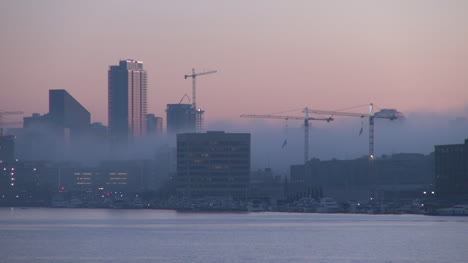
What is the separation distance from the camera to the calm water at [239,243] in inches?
3935

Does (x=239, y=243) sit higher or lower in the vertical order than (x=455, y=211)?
lower

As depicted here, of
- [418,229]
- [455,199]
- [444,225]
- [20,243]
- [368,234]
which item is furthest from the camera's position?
[455,199]

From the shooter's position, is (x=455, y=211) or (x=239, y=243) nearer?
(x=239, y=243)

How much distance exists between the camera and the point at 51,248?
367 feet

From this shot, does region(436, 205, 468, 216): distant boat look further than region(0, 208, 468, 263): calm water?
Yes

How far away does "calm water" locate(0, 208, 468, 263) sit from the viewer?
99.9m

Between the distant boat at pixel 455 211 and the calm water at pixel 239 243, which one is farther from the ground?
the distant boat at pixel 455 211

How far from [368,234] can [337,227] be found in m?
22.0

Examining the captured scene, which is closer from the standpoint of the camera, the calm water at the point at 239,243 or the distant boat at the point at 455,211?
the calm water at the point at 239,243

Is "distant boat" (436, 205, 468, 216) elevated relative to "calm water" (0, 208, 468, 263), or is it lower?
elevated

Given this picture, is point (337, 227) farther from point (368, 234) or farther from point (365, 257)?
point (365, 257)

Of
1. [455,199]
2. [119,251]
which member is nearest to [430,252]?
[119,251]

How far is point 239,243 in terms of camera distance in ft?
391

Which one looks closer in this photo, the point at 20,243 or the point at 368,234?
the point at 20,243
